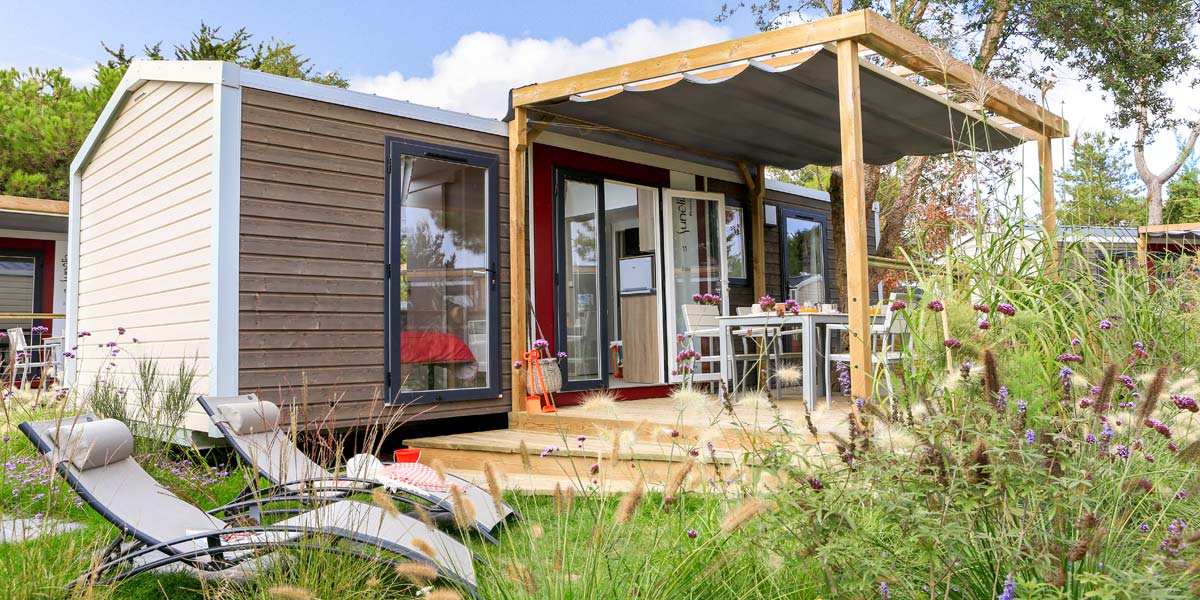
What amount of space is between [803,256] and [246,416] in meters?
6.84

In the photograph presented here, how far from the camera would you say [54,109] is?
722 inches

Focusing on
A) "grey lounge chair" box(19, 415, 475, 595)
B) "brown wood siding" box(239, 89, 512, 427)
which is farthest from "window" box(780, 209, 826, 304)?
"grey lounge chair" box(19, 415, 475, 595)

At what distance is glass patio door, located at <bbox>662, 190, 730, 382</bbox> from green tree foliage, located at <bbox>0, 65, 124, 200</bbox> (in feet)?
45.5

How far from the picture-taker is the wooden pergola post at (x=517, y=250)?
21.4 ft

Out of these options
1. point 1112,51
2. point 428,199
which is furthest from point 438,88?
point 428,199

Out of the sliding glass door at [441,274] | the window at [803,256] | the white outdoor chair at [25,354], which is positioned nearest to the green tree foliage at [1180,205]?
the window at [803,256]

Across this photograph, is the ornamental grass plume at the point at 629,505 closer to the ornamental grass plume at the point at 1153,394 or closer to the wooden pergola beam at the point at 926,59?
the ornamental grass plume at the point at 1153,394

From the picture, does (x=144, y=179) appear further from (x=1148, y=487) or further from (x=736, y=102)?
(x=1148, y=487)

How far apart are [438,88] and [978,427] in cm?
5395

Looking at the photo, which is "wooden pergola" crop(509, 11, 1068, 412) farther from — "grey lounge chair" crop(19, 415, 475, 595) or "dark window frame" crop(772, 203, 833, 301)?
"dark window frame" crop(772, 203, 833, 301)

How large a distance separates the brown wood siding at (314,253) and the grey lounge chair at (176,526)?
1998 millimetres

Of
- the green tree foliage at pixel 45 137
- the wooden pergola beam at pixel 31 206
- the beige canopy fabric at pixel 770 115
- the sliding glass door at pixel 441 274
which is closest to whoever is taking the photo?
the beige canopy fabric at pixel 770 115

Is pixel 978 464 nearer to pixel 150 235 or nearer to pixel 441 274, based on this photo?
pixel 441 274

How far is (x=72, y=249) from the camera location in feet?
26.8
